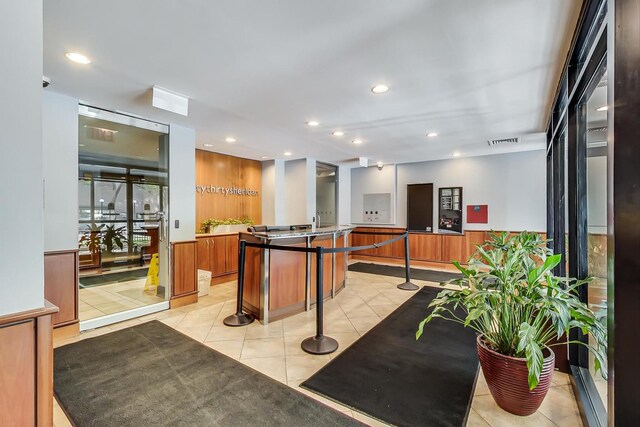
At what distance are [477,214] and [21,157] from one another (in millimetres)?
7438

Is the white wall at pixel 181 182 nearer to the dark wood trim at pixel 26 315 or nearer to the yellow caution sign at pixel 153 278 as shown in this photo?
the yellow caution sign at pixel 153 278

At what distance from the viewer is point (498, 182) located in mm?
6625

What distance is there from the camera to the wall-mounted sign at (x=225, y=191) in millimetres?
6070

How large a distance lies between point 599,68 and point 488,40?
742 mm

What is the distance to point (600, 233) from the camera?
1905mm

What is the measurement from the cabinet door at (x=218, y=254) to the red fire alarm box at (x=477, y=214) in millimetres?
5501

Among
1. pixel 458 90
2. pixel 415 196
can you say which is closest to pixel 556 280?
pixel 458 90

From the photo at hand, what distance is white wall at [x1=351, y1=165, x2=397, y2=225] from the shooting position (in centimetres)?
795

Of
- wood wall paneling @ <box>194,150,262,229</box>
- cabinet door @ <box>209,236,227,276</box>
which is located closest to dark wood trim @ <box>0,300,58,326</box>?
cabinet door @ <box>209,236,227,276</box>

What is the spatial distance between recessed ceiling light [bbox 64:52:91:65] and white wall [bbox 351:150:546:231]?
6.76 meters

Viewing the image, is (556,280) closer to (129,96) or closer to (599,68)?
(599,68)

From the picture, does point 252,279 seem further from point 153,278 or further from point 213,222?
point 213,222

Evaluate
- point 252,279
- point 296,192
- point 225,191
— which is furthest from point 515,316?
point 225,191

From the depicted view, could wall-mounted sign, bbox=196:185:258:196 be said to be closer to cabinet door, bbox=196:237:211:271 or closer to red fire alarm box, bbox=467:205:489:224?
cabinet door, bbox=196:237:211:271
